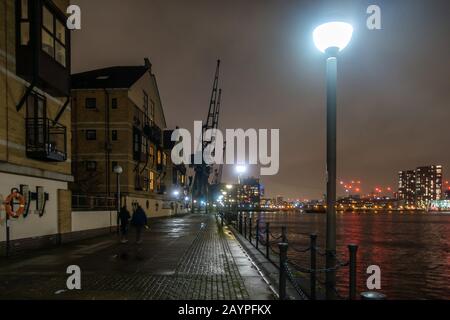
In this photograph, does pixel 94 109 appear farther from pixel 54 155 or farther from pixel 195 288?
pixel 195 288

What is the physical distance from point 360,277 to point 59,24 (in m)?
16.3

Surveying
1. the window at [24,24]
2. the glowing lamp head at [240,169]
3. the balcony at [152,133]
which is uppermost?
the window at [24,24]

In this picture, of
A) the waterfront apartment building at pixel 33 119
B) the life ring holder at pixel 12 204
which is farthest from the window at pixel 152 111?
the life ring holder at pixel 12 204

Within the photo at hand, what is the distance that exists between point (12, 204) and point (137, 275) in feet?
23.9

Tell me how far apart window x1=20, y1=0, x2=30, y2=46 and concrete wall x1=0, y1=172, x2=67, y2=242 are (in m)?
5.11

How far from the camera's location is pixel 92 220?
80.7 feet

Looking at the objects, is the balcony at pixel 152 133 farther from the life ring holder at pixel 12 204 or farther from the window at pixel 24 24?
the life ring holder at pixel 12 204

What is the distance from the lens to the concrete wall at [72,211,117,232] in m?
22.3

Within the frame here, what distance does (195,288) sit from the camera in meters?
9.64

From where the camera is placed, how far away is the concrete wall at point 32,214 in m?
15.7

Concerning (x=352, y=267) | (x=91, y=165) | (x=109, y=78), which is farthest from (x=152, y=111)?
(x=352, y=267)

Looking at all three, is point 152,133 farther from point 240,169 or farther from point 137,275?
point 137,275

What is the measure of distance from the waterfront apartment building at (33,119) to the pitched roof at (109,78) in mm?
19460
